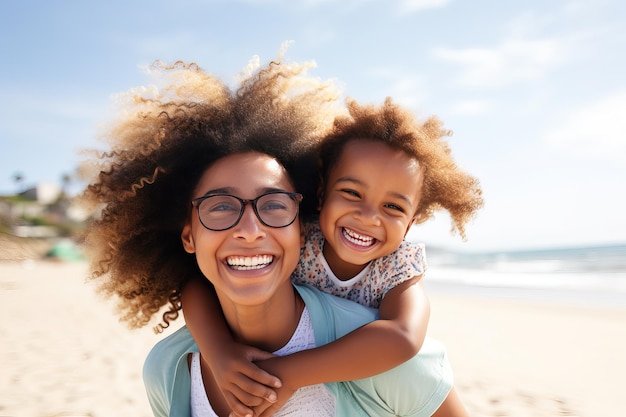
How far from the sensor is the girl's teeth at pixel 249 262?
2564 millimetres

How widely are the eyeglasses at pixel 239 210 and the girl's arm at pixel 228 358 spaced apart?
1.78 ft

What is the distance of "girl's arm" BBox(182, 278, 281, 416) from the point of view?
2502 mm

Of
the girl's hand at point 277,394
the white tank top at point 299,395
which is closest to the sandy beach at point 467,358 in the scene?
the white tank top at point 299,395

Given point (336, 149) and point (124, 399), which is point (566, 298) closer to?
point (124, 399)

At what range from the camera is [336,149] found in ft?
11.7

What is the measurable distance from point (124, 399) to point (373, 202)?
4.97m

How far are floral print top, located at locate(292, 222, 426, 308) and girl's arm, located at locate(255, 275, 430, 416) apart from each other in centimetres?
55

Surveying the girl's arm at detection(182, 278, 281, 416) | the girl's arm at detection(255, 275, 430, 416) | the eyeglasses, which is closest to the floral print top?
the girl's arm at detection(255, 275, 430, 416)

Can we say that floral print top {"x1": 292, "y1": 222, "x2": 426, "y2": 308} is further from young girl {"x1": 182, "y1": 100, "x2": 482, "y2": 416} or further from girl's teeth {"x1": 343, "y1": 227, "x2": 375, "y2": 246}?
girl's teeth {"x1": 343, "y1": 227, "x2": 375, "y2": 246}

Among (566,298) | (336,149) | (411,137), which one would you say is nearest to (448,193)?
(411,137)

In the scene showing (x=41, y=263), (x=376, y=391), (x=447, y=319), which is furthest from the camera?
(x=41, y=263)

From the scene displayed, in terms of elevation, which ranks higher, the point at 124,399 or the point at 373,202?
the point at 373,202

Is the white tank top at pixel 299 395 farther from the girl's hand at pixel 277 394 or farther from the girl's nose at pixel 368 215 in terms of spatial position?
the girl's nose at pixel 368 215

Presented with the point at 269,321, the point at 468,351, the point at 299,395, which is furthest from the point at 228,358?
the point at 468,351
